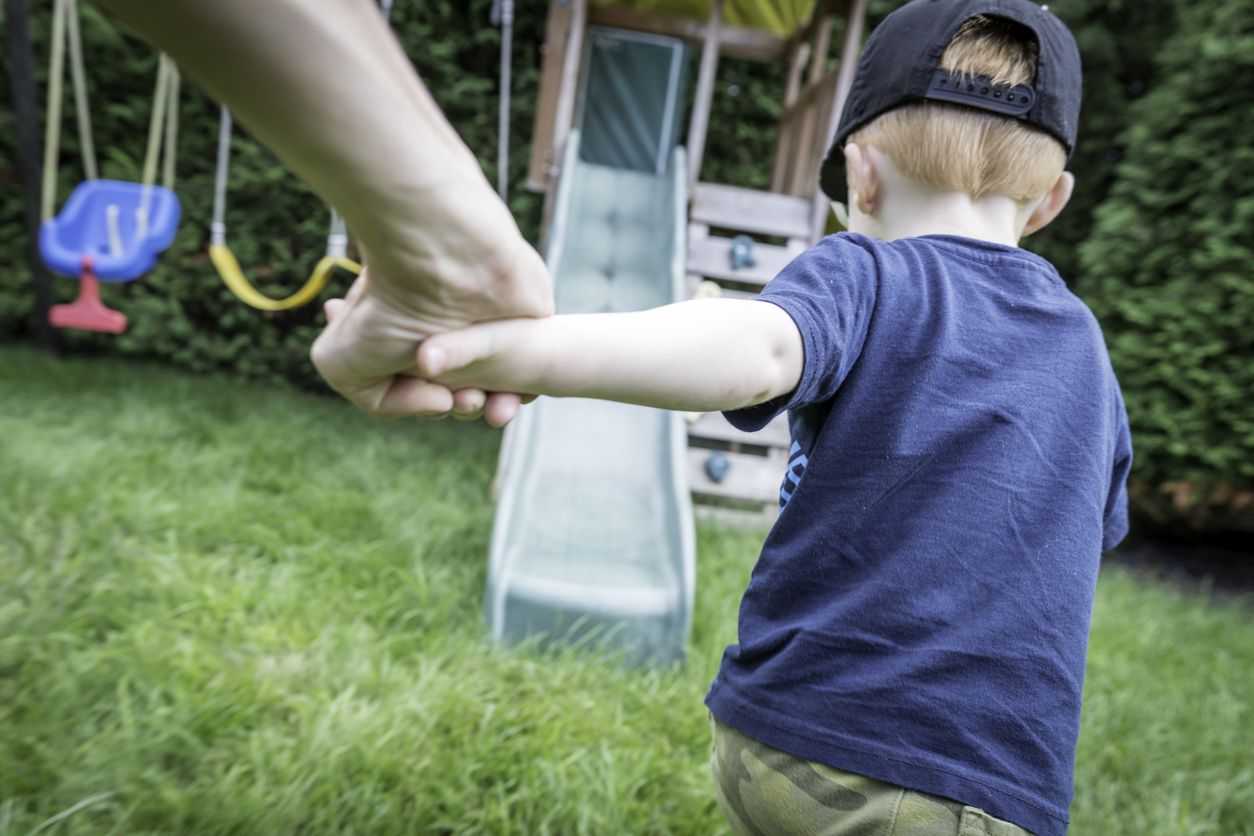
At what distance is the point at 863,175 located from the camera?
0.99m

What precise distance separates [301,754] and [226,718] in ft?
0.73

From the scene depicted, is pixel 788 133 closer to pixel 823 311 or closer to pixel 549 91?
pixel 549 91

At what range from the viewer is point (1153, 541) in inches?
203

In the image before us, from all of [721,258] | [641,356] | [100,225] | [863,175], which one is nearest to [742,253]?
[721,258]

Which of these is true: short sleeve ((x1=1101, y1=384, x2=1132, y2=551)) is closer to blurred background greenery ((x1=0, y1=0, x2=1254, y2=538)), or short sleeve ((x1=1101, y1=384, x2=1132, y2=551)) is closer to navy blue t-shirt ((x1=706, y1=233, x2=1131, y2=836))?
navy blue t-shirt ((x1=706, y1=233, x2=1131, y2=836))

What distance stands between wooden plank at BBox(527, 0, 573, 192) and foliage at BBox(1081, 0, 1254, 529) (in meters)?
3.13

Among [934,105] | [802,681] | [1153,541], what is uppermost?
[934,105]

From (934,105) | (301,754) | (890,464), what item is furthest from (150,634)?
(934,105)

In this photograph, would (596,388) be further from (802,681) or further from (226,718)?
(226,718)

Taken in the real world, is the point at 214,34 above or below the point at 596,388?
above

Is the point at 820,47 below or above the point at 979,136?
above

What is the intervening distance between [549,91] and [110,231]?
2319 millimetres

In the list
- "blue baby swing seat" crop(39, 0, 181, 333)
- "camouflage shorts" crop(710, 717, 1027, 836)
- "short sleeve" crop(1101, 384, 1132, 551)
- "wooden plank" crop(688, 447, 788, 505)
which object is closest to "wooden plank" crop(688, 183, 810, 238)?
"wooden plank" crop(688, 447, 788, 505)

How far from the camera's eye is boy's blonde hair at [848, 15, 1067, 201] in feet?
3.04
